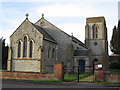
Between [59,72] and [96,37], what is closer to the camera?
[59,72]

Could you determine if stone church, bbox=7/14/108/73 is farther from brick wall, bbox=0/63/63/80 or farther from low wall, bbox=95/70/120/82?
low wall, bbox=95/70/120/82

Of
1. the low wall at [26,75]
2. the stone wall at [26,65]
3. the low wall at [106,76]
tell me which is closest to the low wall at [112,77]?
the low wall at [106,76]

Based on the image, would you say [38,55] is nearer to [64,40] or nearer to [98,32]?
[64,40]

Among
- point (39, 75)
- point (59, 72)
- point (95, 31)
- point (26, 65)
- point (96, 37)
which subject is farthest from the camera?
point (95, 31)

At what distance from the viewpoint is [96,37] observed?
41062 millimetres

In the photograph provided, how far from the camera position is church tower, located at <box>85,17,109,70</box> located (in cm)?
3996

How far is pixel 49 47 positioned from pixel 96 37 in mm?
14579

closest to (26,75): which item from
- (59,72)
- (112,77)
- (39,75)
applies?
(39,75)

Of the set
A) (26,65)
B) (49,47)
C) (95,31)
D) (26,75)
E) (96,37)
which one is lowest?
(26,75)

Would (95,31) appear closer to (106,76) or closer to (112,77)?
(106,76)

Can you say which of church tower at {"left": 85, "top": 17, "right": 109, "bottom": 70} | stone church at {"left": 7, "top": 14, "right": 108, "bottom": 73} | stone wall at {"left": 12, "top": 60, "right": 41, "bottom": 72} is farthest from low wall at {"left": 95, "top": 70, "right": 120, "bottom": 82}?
church tower at {"left": 85, "top": 17, "right": 109, "bottom": 70}

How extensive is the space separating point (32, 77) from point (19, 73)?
5.72 ft

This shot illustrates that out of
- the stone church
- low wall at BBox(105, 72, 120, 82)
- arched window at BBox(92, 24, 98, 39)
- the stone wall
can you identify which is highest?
arched window at BBox(92, 24, 98, 39)

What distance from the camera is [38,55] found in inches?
1107
